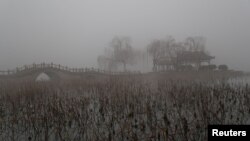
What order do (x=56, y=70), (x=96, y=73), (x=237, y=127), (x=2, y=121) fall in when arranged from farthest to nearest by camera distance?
1. (x=96, y=73)
2. (x=56, y=70)
3. (x=2, y=121)
4. (x=237, y=127)

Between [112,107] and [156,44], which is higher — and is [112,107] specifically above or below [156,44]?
below

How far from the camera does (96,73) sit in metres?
41.1

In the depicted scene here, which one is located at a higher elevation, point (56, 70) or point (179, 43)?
point (179, 43)

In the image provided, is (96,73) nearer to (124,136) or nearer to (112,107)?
(112,107)

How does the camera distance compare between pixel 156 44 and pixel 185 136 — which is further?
pixel 156 44

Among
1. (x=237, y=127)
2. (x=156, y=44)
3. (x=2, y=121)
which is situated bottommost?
(x=2, y=121)

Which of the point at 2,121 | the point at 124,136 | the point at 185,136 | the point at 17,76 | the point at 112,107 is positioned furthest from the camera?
the point at 17,76

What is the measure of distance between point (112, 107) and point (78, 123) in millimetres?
2061

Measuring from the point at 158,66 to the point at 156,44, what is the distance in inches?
222

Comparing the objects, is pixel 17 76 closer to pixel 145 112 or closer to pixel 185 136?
pixel 145 112

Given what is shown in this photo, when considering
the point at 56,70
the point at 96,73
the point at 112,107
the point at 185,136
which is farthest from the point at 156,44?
the point at 185,136

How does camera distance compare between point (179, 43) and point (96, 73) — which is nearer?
point (96, 73)

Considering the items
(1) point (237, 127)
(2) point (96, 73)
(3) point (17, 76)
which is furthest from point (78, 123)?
(2) point (96, 73)

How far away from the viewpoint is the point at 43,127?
263 inches
